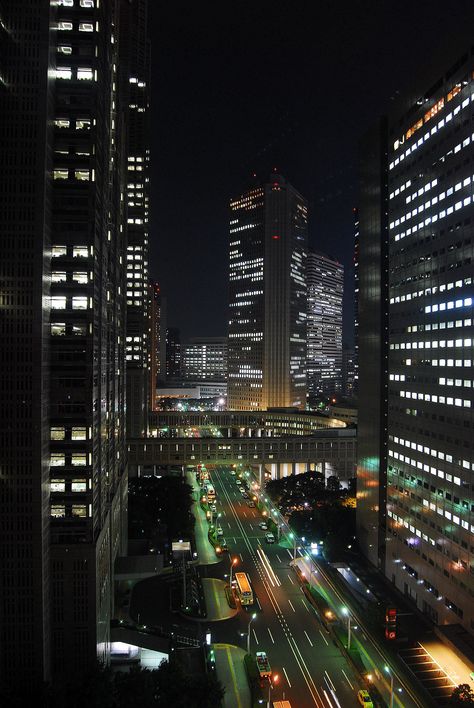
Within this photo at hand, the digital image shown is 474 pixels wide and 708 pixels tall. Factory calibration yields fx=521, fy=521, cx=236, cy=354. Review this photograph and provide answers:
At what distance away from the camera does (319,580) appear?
2788 inches

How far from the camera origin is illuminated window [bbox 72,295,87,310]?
5553 cm

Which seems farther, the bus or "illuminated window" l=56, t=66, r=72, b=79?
the bus

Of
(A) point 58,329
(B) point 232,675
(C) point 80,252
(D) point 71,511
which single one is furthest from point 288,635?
(C) point 80,252

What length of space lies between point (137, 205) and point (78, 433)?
130 meters

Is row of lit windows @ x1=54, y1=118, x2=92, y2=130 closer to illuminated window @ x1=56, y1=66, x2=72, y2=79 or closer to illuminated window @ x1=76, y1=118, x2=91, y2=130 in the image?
illuminated window @ x1=76, y1=118, x2=91, y2=130

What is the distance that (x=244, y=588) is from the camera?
69.2 m

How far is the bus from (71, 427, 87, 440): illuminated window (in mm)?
30574

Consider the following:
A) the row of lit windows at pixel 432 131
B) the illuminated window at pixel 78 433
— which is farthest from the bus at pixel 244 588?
the row of lit windows at pixel 432 131

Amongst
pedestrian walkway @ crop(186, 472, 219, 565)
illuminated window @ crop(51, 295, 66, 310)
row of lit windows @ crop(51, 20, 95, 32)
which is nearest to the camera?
illuminated window @ crop(51, 295, 66, 310)

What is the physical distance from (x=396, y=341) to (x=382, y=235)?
16.9 meters

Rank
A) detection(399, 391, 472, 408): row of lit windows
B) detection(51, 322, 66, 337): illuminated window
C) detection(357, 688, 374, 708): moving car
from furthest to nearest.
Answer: detection(399, 391, 472, 408): row of lit windows, detection(51, 322, 66, 337): illuminated window, detection(357, 688, 374, 708): moving car

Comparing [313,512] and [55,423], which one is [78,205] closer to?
[55,423]

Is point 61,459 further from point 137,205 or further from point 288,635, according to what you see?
point 137,205

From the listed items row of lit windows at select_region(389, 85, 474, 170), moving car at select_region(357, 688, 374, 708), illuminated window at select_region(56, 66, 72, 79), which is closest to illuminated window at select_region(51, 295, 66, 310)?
illuminated window at select_region(56, 66, 72, 79)
